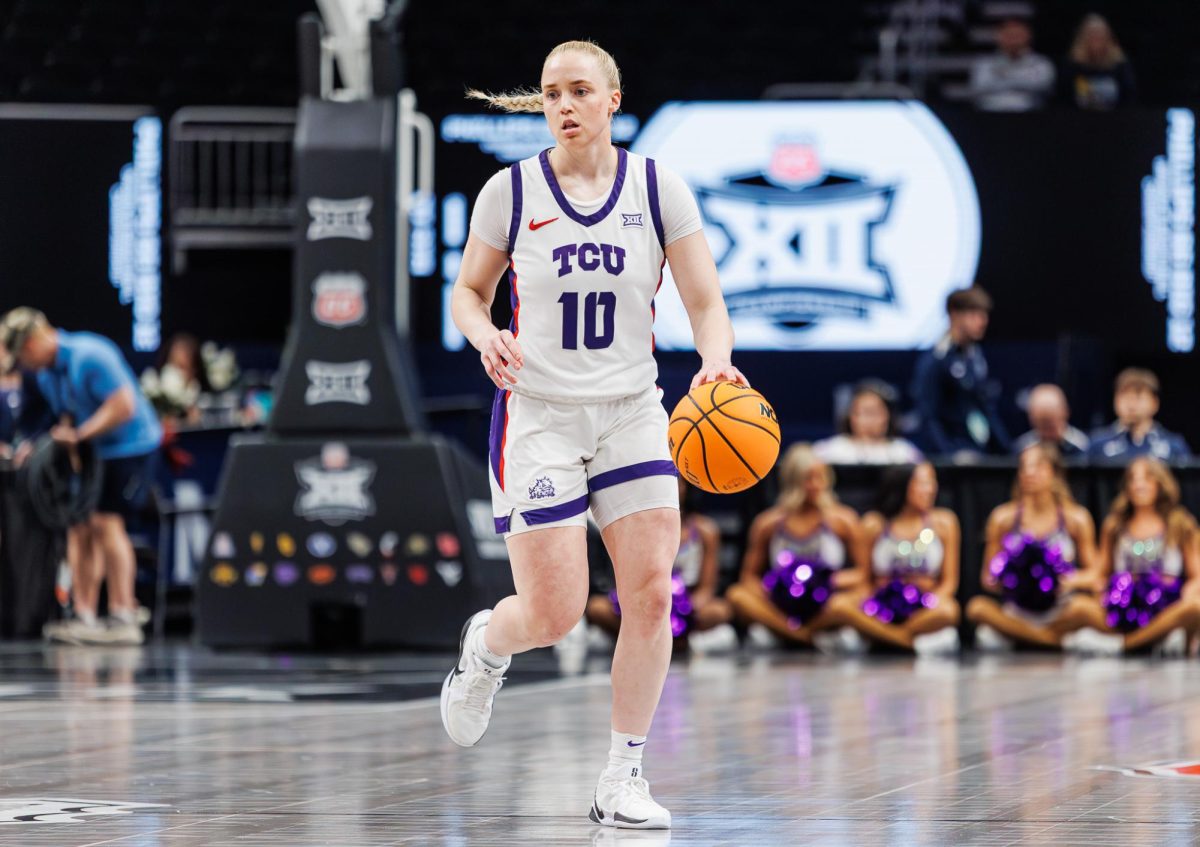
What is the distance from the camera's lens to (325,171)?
10.9m

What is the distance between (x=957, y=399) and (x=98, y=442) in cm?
555

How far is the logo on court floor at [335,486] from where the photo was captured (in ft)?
35.1

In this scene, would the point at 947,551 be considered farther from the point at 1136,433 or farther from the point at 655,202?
the point at 655,202

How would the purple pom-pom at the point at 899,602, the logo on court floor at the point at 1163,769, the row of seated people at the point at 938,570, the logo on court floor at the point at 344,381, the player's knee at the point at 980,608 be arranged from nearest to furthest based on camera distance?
the logo on court floor at the point at 1163,769, the logo on court floor at the point at 344,381, the row of seated people at the point at 938,570, the purple pom-pom at the point at 899,602, the player's knee at the point at 980,608

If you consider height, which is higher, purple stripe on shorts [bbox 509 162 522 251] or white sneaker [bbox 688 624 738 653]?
purple stripe on shorts [bbox 509 162 522 251]

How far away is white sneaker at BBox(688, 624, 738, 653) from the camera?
460 inches

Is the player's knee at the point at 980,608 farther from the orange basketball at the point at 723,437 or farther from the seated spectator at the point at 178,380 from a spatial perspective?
the orange basketball at the point at 723,437

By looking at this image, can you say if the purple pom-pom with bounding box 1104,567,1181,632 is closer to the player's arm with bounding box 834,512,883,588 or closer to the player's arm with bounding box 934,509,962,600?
the player's arm with bounding box 934,509,962,600

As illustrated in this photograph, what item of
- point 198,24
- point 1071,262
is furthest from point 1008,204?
point 198,24

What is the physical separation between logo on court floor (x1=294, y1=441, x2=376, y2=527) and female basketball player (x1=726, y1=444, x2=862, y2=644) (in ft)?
8.34

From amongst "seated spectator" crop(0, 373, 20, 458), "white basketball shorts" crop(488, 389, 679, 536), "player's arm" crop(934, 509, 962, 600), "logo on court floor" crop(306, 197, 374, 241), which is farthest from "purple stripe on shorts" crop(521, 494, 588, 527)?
→ "seated spectator" crop(0, 373, 20, 458)

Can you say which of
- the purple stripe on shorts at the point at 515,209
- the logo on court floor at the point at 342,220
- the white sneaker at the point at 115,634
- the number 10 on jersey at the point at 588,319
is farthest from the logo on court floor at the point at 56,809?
the white sneaker at the point at 115,634

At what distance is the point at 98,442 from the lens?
12.2m

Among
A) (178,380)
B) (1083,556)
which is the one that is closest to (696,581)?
(1083,556)
